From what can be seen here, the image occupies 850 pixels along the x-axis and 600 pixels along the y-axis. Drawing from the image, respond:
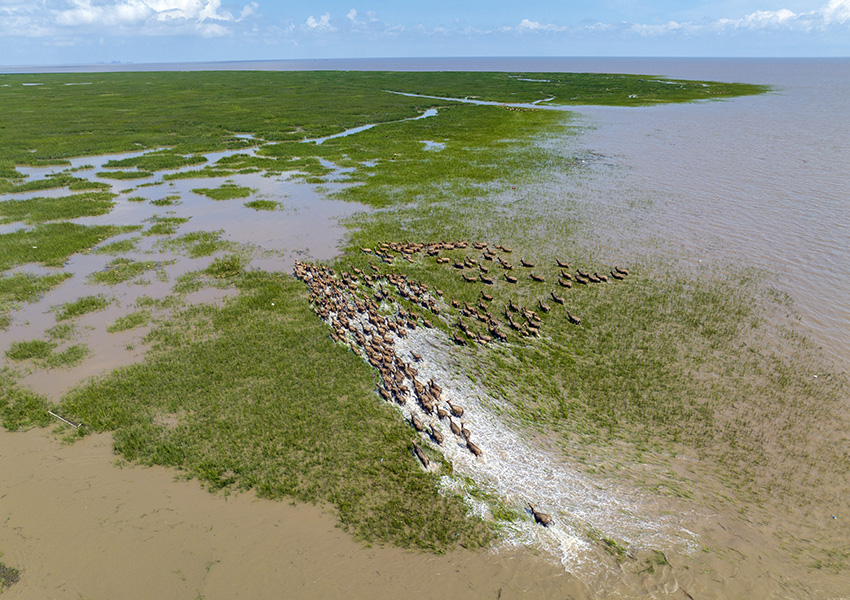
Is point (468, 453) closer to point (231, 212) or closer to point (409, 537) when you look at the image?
point (409, 537)

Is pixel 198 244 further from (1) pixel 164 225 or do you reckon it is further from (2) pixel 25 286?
(2) pixel 25 286

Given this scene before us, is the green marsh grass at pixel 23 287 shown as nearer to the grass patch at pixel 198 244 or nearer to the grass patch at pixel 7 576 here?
the grass patch at pixel 198 244

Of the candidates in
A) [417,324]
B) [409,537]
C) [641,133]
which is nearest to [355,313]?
[417,324]

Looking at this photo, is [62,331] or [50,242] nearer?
[62,331]

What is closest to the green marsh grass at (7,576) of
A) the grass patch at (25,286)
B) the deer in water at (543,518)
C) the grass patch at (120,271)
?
the deer in water at (543,518)

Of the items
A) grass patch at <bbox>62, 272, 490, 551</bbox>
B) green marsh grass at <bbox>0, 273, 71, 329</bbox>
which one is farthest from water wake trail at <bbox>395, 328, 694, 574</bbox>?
green marsh grass at <bbox>0, 273, 71, 329</bbox>

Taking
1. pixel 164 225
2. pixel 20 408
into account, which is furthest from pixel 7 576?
pixel 164 225

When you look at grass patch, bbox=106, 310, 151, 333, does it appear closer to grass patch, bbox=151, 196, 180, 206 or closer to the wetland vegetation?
the wetland vegetation
